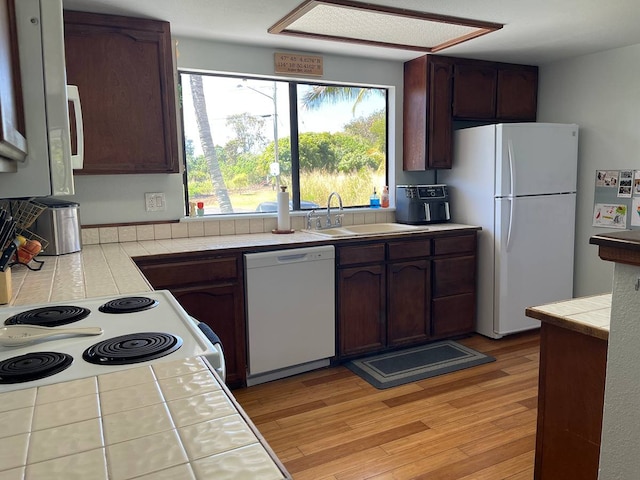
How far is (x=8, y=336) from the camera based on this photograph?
3.21ft

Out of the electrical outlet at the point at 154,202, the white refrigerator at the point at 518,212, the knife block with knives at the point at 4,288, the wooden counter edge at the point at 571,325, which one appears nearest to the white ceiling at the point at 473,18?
the white refrigerator at the point at 518,212

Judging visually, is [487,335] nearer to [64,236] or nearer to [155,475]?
[64,236]

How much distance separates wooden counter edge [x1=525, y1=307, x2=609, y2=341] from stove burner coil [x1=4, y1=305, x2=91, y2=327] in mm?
1270

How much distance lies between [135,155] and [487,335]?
2814 mm

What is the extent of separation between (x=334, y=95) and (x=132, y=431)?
337 cm

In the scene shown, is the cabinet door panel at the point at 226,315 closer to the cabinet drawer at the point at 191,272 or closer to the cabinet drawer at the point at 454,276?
the cabinet drawer at the point at 191,272

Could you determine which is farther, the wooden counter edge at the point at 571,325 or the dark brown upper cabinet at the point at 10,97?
the wooden counter edge at the point at 571,325

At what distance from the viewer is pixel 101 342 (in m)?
1.01

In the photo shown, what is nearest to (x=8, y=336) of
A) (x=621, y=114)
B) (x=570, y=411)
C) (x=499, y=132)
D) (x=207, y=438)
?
(x=207, y=438)

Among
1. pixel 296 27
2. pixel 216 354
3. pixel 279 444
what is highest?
pixel 296 27

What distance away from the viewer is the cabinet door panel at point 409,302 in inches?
130

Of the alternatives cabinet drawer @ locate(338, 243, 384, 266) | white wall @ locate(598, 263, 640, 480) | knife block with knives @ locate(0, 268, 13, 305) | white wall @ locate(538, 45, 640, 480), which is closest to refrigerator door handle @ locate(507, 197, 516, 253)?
white wall @ locate(538, 45, 640, 480)

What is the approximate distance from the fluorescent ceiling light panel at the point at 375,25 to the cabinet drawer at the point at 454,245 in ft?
4.50

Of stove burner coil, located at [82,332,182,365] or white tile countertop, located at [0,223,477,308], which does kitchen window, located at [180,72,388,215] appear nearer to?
white tile countertop, located at [0,223,477,308]
